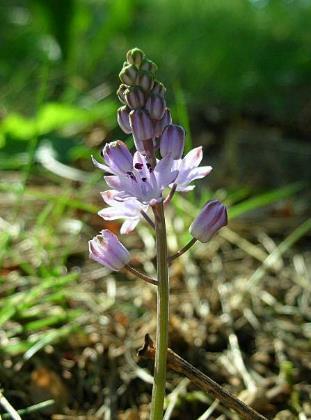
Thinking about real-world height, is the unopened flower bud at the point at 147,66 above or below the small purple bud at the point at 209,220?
above

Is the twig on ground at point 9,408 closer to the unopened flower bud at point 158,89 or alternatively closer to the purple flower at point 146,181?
the purple flower at point 146,181

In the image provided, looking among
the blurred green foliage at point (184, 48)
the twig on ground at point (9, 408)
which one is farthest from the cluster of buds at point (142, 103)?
the blurred green foliage at point (184, 48)

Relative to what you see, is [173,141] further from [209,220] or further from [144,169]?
[209,220]

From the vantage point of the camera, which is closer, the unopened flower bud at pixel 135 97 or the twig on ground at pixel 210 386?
the unopened flower bud at pixel 135 97

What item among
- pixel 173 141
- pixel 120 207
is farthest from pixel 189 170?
pixel 120 207

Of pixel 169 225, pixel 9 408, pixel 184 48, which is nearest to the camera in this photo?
pixel 9 408

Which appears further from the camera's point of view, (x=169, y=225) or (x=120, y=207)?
(x=169, y=225)

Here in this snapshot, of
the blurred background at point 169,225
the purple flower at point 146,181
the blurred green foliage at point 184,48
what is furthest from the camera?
the blurred green foliage at point 184,48
